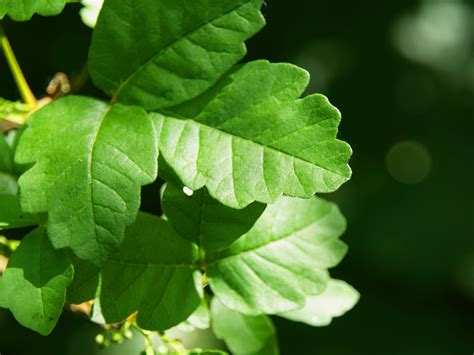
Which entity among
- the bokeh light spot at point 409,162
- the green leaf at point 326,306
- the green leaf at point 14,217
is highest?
the green leaf at point 14,217

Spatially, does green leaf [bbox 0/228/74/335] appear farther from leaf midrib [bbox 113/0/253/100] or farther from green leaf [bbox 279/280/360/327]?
green leaf [bbox 279/280/360/327]

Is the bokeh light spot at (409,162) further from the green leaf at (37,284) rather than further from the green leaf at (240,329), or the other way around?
the green leaf at (37,284)

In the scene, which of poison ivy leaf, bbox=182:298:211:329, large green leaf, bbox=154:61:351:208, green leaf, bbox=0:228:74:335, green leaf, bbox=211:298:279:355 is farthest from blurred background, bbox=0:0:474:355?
green leaf, bbox=0:228:74:335

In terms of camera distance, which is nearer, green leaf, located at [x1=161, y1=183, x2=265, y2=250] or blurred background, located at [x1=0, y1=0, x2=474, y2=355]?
green leaf, located at [x1=161, y1=183, x2=265, y2=250]

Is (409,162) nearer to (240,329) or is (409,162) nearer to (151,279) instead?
(240,329)

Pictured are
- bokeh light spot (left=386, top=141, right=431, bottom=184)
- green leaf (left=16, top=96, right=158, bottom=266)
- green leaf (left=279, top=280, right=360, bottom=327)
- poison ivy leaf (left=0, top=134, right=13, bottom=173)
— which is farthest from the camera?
bokeh light spot (left=386, top=141, right=431, bottom=184)

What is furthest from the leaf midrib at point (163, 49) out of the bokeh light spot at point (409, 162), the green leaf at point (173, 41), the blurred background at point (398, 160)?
the bokeh light spot at point (409, 162)
